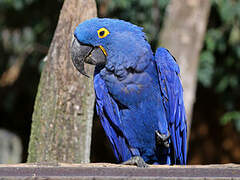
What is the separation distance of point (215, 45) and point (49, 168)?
4340 millimetres

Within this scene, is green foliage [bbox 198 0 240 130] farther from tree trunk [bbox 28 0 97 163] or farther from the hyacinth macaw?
tree trunk [bbox 28 0 97 163]

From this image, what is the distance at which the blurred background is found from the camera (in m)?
5.26

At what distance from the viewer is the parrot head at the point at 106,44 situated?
2609 millimetres

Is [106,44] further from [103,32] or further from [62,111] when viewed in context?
[62,111]

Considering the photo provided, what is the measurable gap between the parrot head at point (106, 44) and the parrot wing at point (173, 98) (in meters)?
0.13

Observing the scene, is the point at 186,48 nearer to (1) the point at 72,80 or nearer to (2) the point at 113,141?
(2) the point at 113,141

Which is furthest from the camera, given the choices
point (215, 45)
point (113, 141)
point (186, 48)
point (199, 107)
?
point (199, 107)

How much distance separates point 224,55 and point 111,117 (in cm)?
327

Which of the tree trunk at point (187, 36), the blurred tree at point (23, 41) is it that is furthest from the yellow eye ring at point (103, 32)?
the blurred tree at point (23, 41)

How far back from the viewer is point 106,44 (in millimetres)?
2697

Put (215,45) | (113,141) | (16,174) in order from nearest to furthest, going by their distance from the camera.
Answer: (16,174) < (113,141) < (215,45)

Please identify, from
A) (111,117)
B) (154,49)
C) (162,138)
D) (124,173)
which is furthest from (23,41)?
(124,173)

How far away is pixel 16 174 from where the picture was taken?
142cm

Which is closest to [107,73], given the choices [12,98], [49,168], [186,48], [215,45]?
[49,168]
